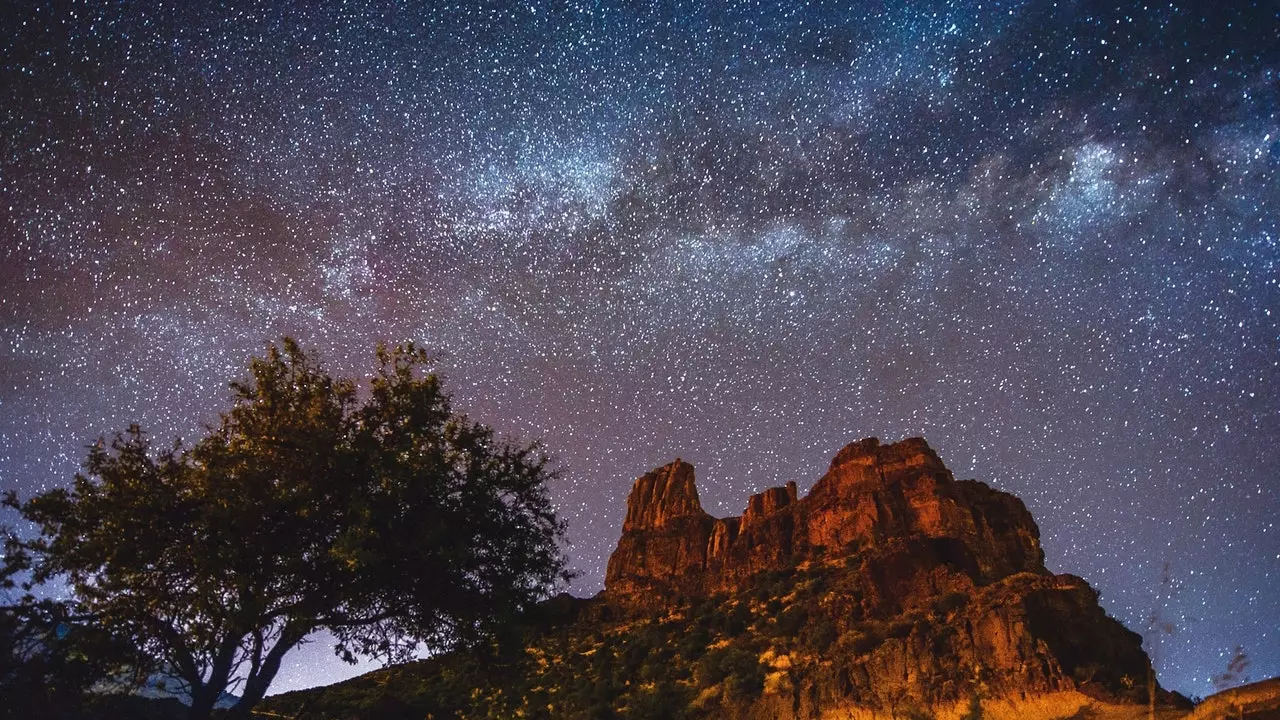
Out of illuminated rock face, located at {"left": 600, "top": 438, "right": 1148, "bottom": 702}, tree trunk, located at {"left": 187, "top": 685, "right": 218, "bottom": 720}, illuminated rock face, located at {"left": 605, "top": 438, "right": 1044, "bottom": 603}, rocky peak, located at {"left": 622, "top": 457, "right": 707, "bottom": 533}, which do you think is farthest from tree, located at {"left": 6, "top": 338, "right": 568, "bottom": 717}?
rocky peak, located at {"left": 622, "top": 457, "right": 707, "bottom": 533}

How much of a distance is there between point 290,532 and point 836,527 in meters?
63.8

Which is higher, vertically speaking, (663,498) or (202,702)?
(663,498)

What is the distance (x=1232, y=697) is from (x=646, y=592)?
5744 centimetres

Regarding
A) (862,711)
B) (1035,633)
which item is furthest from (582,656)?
(1035,633)

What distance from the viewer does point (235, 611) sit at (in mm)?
11234

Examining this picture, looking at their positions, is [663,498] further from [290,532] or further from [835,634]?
[290,532]

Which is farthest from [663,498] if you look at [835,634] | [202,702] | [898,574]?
[202,702]

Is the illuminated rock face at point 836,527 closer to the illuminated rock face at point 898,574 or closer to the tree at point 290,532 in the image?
the illuminated rock face at point 898,574

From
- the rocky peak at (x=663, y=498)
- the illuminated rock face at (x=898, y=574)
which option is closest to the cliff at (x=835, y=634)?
the illuminated rock face at (x=898, y=574)

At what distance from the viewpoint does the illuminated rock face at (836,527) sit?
64375 millimetres

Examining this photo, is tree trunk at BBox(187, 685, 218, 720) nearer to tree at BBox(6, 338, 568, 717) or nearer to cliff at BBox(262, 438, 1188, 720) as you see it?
tree at BBox(6, 338, 568, 717)

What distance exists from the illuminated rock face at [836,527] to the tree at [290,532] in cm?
5135

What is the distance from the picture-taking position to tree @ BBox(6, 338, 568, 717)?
38.0 feet

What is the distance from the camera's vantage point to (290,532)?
12.5 metres
